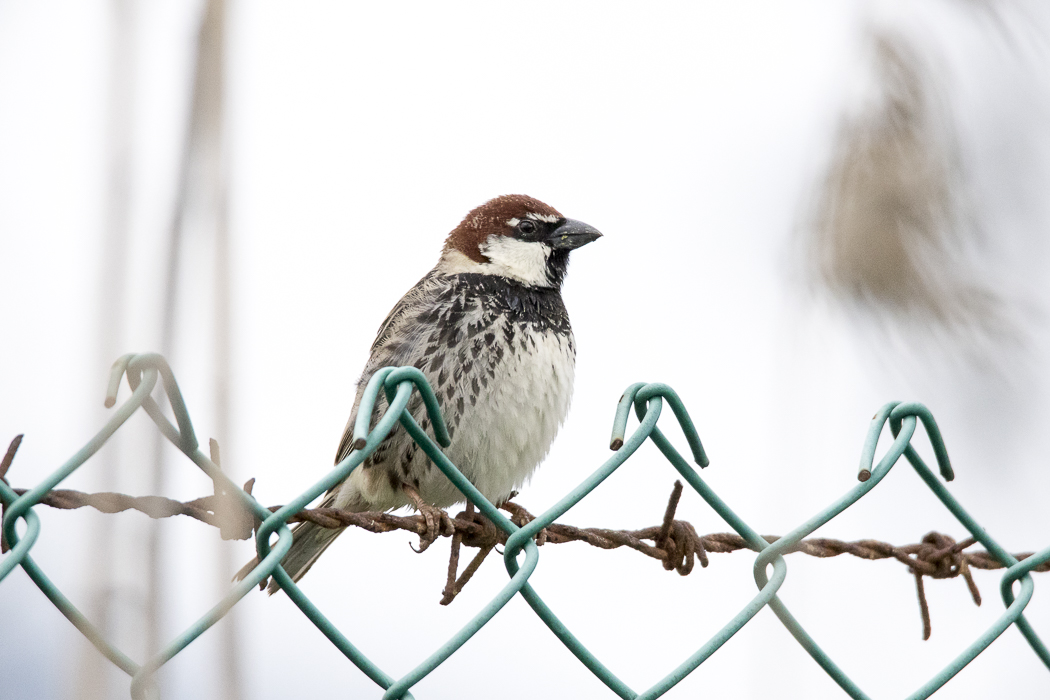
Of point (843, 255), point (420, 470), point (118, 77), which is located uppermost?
point (118, 77)

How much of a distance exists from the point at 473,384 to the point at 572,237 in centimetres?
83

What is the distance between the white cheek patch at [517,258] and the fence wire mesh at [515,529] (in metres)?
1.46

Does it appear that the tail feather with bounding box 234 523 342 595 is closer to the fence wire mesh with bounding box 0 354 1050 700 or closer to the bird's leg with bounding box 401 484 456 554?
the bird's leg with bounding box 401 484 456 554

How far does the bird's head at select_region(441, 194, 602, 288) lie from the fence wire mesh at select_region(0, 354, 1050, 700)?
5.11 feet

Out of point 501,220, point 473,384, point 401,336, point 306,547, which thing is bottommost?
point 306,547

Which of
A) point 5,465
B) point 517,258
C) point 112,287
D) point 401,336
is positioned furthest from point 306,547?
point 112,287

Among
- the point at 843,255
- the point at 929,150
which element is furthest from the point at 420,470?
the point at 929,150

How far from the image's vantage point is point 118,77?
82cm

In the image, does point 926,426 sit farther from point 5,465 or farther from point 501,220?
point 501,220

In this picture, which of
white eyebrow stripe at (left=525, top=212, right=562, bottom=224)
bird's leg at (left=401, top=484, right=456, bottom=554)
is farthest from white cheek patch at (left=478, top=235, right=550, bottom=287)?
bird's leg at (left=401, top=484, right=456, bottom=554)

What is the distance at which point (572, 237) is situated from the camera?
3.46 meters

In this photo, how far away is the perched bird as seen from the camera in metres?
2.86

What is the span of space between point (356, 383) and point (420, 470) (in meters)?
0.53

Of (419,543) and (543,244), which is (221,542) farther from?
(543,244)
